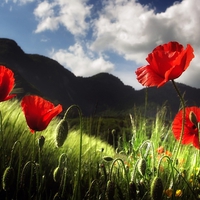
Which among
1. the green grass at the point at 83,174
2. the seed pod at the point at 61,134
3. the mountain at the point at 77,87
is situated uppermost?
the mountain at the point at 77,87

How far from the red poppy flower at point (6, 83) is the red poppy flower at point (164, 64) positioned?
0.58m

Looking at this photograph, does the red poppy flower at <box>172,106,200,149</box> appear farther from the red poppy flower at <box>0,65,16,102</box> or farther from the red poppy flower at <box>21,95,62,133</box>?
the red poppy flower at <box>0,65,16,102</box>

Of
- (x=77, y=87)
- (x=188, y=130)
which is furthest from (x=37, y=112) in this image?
(x=77, y=87)

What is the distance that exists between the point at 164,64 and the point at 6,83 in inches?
28.1

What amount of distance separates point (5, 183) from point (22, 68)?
14294cm

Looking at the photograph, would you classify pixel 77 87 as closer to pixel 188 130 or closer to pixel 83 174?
pixel 83 174

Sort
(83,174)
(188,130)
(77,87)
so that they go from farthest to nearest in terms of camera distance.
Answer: (77,87) < (83,174) < (188,130)

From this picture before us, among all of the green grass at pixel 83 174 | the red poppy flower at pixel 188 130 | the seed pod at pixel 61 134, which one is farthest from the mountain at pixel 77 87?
the seed pod at pixel 61 134

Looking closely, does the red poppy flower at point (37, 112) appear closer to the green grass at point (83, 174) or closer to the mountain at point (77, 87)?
the green grass at point (83, 174)

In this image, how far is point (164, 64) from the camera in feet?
4.43

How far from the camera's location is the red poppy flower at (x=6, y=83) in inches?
57.3

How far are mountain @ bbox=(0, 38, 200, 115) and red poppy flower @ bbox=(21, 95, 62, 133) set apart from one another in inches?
4863

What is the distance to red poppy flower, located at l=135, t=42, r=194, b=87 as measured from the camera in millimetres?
1286

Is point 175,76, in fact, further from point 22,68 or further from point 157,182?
point 22,68
